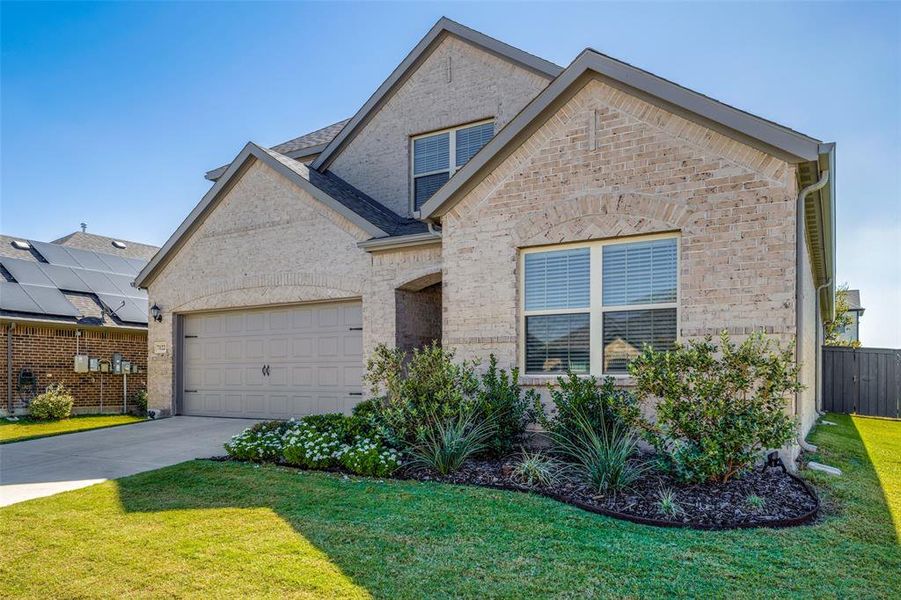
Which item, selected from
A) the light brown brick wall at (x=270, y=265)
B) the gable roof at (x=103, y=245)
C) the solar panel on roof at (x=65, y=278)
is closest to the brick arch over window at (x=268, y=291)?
the light brown brick wall at (x=270, y=265)

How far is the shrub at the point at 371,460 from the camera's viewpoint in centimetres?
715

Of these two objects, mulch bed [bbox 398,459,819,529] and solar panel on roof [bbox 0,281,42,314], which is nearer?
mulch bed [bbox 398,459,819,529]

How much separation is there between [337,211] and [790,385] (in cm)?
829

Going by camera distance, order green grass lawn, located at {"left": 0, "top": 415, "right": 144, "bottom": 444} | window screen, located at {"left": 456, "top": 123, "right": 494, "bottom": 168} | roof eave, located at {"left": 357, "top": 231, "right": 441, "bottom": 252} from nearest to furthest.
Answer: roof eave, located at {"left": 357, "top": 231, "right": 441, "bottom": 252} < green grass lawn, located at {"left": 0, "top": 415, "right": 144, "bottom": 444} < window screen, located at {"left": 456, "top": 123, "right": 494, "bottom": 168}

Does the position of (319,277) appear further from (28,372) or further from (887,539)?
(887,539)

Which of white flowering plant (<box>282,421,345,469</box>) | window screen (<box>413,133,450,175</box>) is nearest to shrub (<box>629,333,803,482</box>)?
white flowering plant (<box>282,421,345,469</box>)

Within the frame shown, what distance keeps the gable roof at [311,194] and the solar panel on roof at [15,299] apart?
124 inches

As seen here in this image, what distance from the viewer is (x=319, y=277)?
38.5 ft

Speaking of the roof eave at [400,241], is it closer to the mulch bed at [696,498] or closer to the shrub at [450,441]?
the shrub at [450,441]

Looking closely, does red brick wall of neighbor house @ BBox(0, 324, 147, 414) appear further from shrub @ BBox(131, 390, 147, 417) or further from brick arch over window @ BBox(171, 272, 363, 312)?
brick arch over window @ BBox(171, 272, 363, 312)

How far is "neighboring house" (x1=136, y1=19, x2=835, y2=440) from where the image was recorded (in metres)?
7.27

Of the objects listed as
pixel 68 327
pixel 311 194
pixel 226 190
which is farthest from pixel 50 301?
pixel 311 194

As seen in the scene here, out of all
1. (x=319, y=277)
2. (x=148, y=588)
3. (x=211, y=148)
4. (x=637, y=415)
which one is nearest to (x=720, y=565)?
(x=637, y=415)

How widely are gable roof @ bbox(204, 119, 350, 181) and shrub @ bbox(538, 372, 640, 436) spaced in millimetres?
9941
